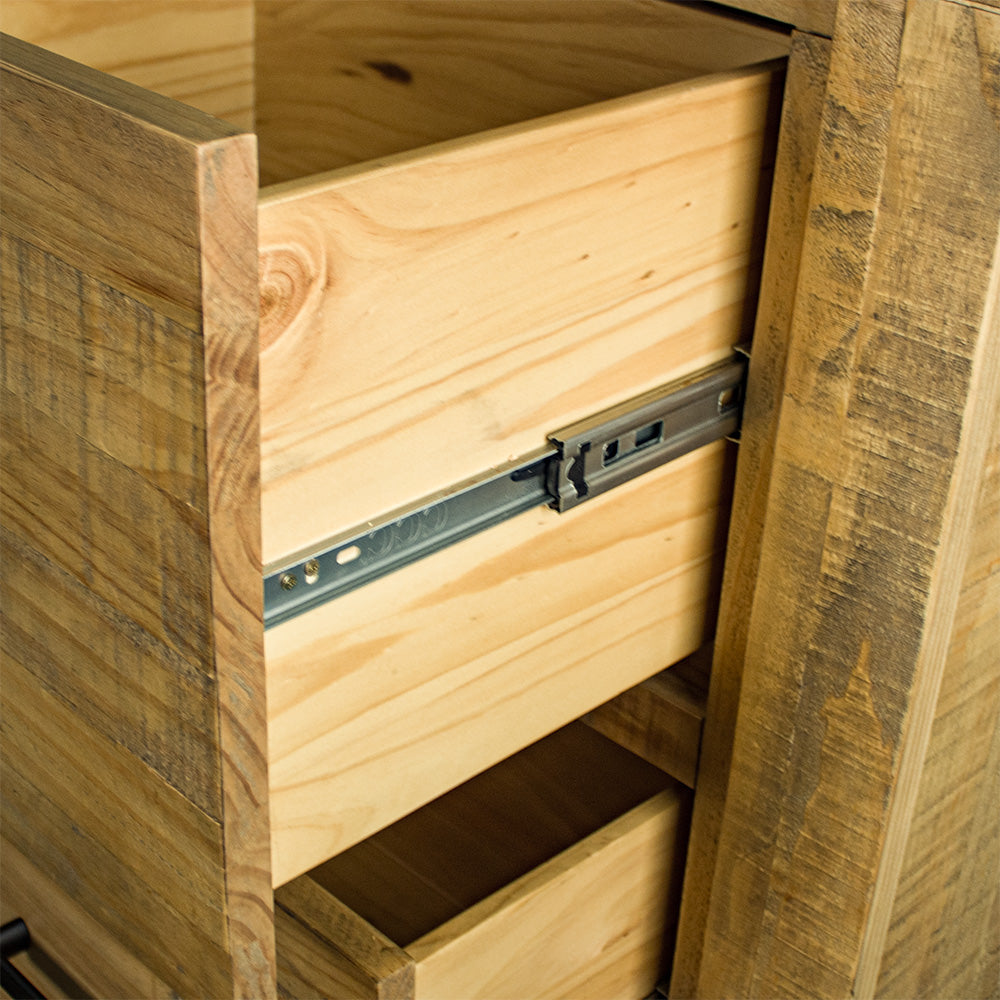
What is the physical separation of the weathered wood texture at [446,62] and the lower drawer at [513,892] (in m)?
0.42

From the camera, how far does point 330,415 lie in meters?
0.55

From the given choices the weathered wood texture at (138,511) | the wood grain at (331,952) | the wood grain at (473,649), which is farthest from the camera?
the wood grain at (331,952)

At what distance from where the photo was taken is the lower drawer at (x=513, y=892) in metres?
0.75

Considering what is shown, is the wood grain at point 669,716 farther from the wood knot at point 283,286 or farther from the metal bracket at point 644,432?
the wood knot at point 283,286

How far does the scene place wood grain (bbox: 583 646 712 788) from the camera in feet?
2.85

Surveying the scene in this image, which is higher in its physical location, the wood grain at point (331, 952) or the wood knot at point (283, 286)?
the wood knot at point (283, 286)

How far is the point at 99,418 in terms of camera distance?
21.1 inches

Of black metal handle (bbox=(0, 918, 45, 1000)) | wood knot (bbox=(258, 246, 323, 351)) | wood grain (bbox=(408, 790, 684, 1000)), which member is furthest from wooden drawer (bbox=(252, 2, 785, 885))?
black metal handle (bbox=(0, 918, 45, 1000))

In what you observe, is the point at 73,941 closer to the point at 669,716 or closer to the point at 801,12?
the point at 669,716

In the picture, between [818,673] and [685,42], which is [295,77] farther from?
[818,673]

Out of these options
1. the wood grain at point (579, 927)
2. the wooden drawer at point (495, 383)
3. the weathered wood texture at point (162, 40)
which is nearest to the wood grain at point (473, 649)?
the wooden drawer at point (495, 383)

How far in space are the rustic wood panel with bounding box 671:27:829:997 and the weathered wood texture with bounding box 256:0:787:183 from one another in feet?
0.25

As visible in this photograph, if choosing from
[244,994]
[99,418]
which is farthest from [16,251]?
[244,994]

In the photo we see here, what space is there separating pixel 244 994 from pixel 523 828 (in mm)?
317
